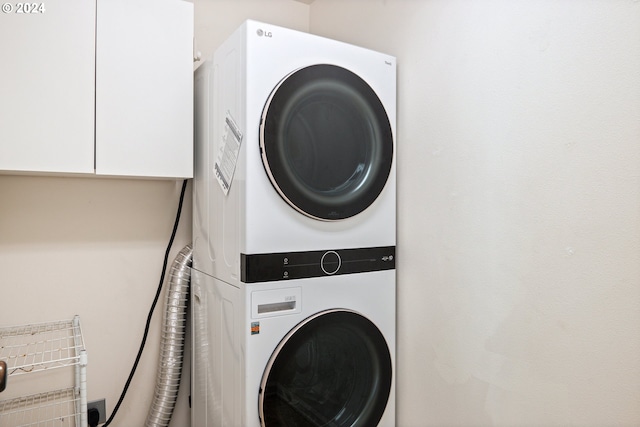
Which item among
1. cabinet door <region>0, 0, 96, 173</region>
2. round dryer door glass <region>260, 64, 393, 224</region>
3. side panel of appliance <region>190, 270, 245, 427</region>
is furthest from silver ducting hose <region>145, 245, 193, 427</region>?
round dryer door glass <region>260, 64, 393, 224</region>

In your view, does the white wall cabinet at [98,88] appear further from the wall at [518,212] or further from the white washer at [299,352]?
the wall at [518,212]

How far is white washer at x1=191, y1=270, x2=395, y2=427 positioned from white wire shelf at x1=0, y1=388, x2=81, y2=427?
58cm

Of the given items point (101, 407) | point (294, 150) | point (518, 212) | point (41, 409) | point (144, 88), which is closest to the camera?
point (518, 212)

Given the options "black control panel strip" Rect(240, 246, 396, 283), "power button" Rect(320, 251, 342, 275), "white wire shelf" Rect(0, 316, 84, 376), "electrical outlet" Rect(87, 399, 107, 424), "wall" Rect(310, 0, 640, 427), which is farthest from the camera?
"electrical outlet" Rect(87, 399, 107, 424)

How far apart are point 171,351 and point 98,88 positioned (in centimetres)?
114

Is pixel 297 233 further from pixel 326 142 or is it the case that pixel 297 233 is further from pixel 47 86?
pixel 47 86

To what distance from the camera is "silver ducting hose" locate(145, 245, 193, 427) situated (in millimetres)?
1820

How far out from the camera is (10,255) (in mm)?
1675

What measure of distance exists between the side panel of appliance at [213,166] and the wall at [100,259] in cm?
26

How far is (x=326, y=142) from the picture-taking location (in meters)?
1.50

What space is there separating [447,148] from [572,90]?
440mm

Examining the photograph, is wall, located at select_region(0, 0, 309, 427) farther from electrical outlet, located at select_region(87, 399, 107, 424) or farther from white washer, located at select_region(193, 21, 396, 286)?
white washer, located at select_region(193, 21, 396, 286)

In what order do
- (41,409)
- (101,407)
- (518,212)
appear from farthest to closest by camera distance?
1. (101,407)
2. (41,409)
3. (518,212)

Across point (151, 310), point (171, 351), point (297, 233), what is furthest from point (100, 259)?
point (297, 233)
